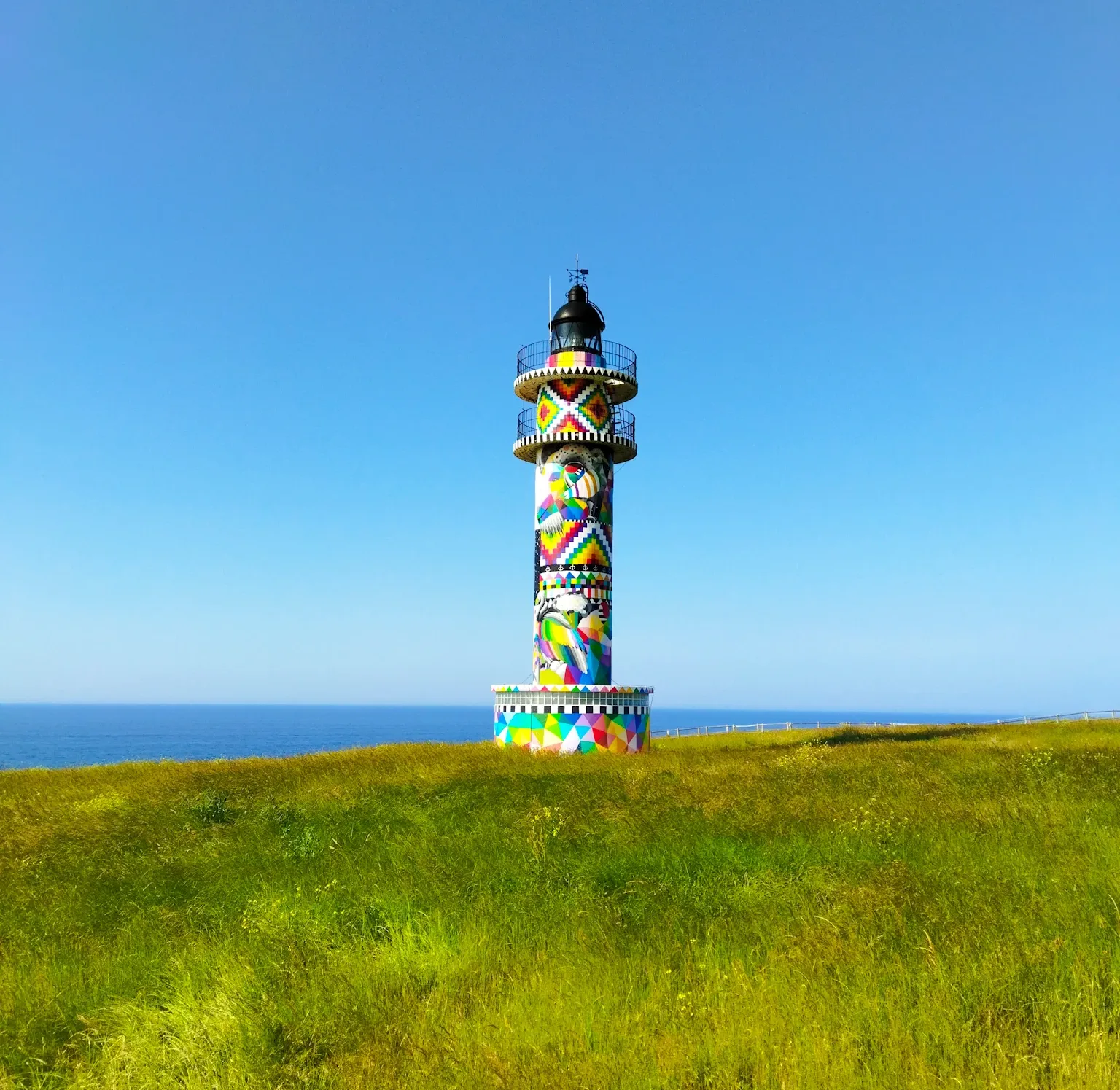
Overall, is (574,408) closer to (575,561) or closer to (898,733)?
(575,561)

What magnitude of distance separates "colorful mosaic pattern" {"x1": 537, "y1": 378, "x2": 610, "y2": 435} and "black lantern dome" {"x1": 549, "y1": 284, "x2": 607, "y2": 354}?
1.58m

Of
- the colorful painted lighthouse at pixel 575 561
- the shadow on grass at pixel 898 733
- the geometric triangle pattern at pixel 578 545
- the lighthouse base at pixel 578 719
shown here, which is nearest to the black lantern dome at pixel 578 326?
the colorful painted lighthouse at pixel 575 561

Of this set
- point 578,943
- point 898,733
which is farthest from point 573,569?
point 898,733

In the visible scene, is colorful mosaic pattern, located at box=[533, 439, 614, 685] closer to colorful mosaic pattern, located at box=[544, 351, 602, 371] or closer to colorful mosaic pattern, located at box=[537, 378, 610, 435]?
colorful mosaic pattern, located at box=[537, 378, 610, 435]

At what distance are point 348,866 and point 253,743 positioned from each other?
8064 inches

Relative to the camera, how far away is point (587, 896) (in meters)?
8.94

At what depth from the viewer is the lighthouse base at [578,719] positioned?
2723 centimetres

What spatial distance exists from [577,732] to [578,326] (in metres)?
14.9

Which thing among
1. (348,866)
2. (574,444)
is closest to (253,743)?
(574,444)

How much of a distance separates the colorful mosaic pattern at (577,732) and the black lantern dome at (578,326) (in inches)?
524

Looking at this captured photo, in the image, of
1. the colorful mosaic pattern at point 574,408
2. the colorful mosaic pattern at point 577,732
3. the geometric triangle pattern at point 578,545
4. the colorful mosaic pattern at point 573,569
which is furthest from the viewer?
the colorful mosaic pattern at point 574,408

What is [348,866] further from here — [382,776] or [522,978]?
[382,776]

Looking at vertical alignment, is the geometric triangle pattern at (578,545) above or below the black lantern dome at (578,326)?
below

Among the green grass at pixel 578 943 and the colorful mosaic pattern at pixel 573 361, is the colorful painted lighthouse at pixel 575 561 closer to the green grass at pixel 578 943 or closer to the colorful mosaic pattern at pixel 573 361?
the colorful mosaic pattern at pixel 573 361
